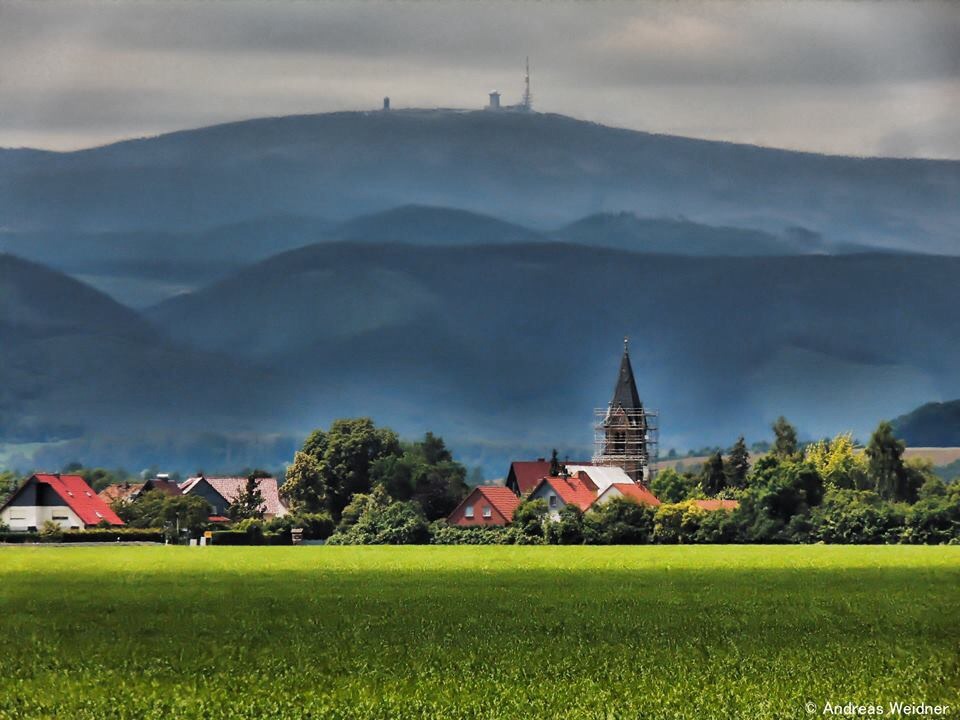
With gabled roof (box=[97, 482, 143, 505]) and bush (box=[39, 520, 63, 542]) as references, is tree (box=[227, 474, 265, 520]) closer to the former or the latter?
gabled roof (box=[97, 482, 143, 505])

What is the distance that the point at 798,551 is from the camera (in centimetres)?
5084

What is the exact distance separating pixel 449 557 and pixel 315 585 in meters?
15.9

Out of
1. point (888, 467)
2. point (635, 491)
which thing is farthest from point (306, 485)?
point (888, 467)

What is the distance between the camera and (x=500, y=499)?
8131 centimetres

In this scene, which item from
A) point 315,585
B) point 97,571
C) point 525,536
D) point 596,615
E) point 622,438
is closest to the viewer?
point 596,615

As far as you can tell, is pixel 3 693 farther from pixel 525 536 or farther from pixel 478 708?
pixel 525 536

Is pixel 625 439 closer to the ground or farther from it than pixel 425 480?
farther from it

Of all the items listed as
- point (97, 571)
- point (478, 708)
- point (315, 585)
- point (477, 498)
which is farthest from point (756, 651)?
point (477, 498)

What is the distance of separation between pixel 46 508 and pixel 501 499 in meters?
22.8

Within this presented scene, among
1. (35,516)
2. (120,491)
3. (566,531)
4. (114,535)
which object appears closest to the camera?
(566,531)

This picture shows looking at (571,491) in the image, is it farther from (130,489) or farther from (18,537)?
(130,489)

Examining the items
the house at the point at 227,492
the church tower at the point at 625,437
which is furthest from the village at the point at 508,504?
the church tower at the point at 625,437

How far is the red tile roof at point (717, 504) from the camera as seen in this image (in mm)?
67912

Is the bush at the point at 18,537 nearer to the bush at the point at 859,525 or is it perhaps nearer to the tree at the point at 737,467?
the bush at the point at 859,525
